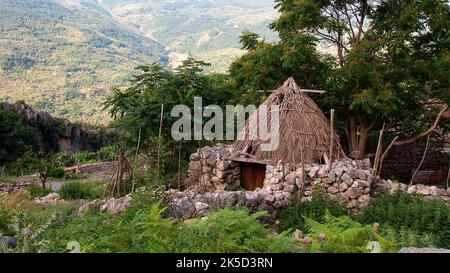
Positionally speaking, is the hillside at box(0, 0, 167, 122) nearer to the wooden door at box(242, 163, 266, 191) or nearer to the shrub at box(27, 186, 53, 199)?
the shrub at box(27, 186, 53, 199)

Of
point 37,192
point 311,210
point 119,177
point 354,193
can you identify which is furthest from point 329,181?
point 37,192

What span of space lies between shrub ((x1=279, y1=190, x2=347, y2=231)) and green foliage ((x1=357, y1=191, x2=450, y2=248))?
0.45 meters

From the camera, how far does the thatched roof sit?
992 centimetres

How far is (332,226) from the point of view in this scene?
15.6 ft

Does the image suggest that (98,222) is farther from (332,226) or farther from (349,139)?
→ (349,139)

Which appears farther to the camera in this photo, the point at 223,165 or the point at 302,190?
the point at 223,165

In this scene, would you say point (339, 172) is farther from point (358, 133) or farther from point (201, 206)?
point (358, 133)

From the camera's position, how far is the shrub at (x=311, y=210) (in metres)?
7.93

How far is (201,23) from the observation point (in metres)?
141

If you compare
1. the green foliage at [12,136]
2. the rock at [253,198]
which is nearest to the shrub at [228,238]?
the rock at [253,198]

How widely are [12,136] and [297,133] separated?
2166cm

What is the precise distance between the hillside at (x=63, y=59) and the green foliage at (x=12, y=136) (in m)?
18.0

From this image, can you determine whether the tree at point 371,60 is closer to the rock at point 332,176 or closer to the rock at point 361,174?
the rock at point 361,174

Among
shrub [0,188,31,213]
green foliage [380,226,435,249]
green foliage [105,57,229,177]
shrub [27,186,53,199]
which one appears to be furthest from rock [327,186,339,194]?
shrub [27,186,53,199]
